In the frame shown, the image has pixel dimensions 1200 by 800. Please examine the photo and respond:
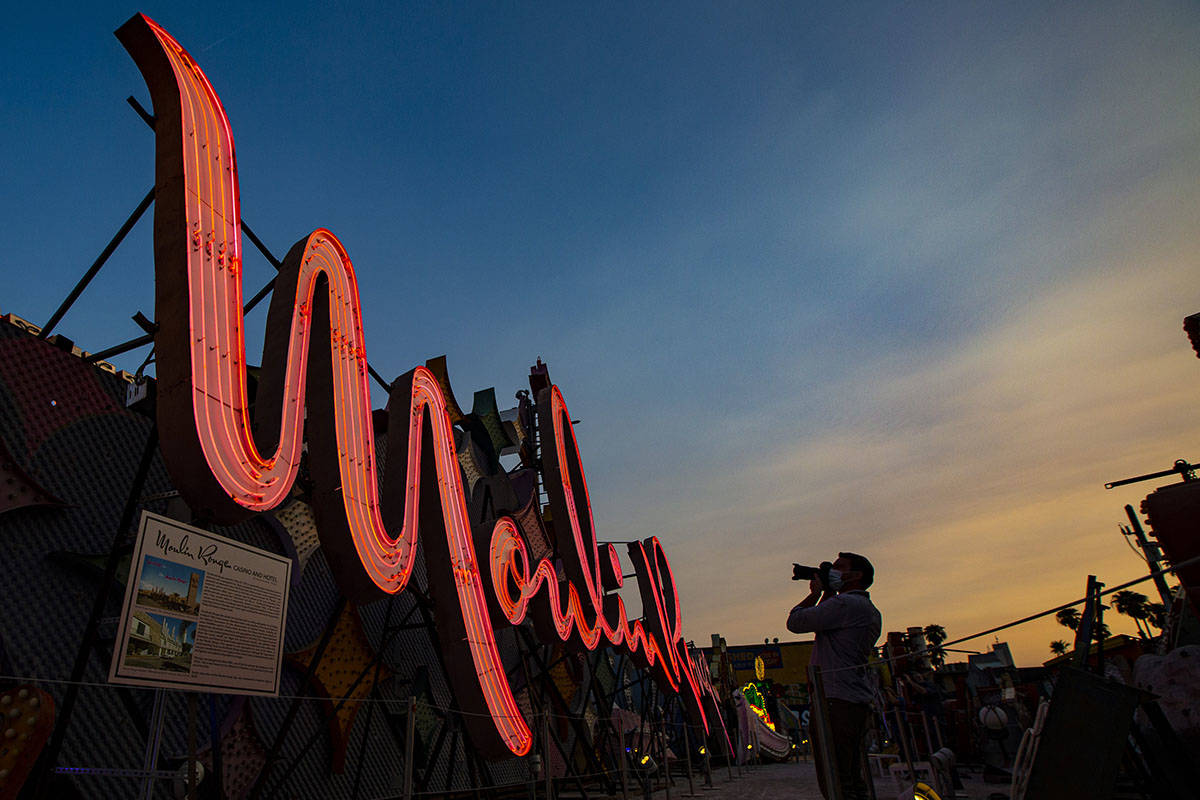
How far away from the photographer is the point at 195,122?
223 inches

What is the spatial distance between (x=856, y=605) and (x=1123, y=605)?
68.7m

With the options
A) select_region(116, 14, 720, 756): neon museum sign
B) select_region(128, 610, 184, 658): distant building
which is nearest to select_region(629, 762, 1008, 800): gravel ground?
select_region(116, 14, 720, 756): neon museum sign

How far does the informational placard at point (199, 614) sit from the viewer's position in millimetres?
4445

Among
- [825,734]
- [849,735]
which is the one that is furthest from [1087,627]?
[825,734]

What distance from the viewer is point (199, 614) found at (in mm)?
4891

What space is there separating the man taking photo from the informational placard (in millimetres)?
4048

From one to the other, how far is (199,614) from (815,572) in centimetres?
521

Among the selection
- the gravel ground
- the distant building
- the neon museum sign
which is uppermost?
the neon museum sign

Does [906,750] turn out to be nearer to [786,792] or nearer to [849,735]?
[786,792]

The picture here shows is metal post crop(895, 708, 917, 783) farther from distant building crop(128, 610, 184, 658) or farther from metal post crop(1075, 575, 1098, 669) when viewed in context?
distant building crop(128, 610, 184, 658)

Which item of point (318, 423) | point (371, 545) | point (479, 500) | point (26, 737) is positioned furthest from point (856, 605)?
point (479, 500)

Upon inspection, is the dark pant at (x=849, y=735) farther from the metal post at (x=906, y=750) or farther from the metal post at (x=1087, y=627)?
the metal post at (x=906, y=750)

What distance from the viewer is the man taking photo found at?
5602mm

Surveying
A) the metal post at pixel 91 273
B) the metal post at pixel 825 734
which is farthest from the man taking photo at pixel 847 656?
the metal post at pixel 91 273
